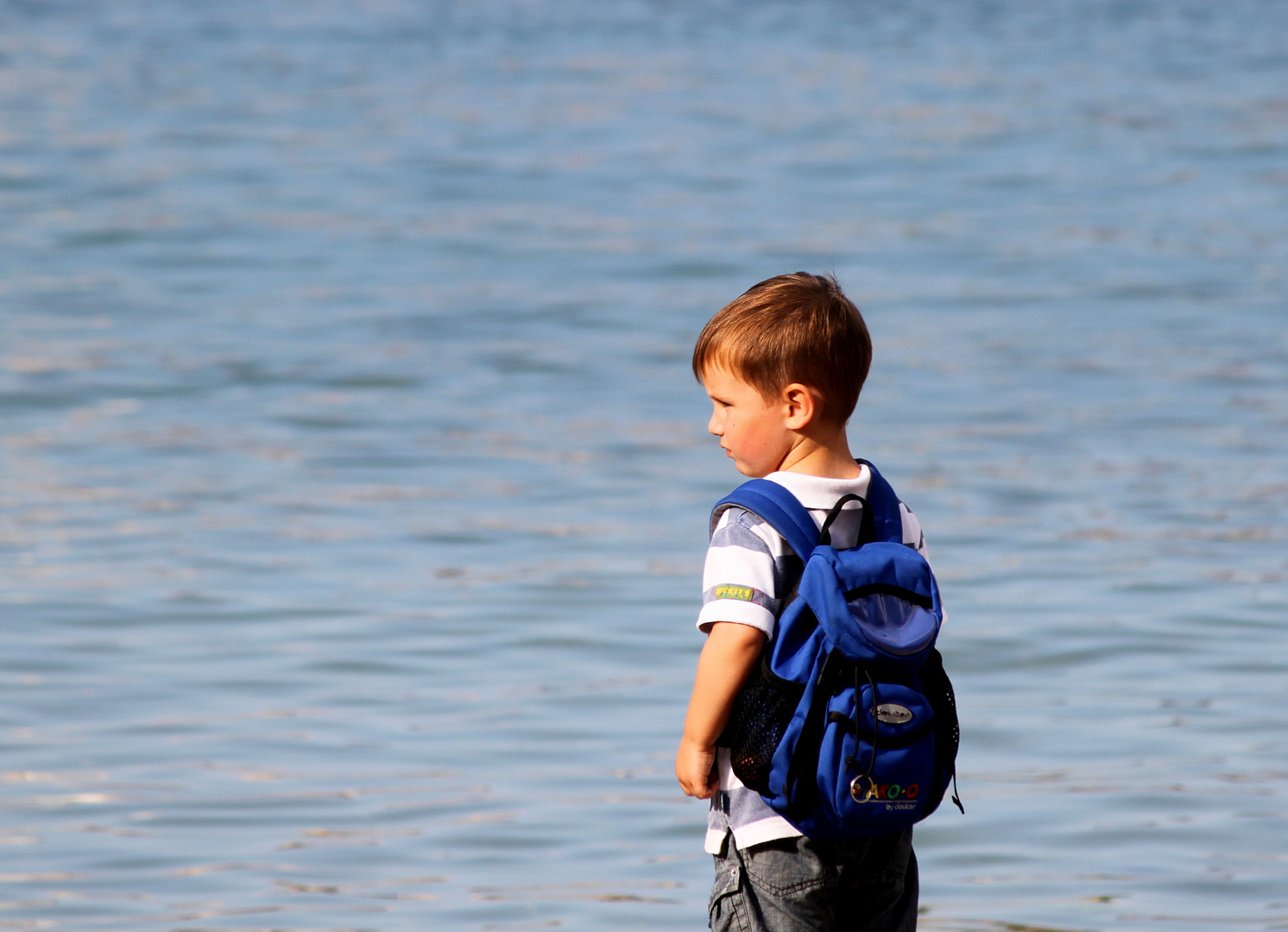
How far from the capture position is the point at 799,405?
9.11 feet

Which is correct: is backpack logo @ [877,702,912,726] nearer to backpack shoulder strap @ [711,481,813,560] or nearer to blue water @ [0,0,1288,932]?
backpack shoulder strap @ [711,481,813,560]

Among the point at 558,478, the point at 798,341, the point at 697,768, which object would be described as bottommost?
the point at 558,478

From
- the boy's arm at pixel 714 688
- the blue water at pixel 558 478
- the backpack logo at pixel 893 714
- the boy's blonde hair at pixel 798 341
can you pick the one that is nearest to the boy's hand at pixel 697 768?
the boy's arm at pixel 714 688

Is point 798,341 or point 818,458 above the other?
point 798,341

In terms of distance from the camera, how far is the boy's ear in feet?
9.07

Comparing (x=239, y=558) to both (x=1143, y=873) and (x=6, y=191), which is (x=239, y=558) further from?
(x=6, y=191)

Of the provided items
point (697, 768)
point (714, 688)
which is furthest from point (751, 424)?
point (697, 768)

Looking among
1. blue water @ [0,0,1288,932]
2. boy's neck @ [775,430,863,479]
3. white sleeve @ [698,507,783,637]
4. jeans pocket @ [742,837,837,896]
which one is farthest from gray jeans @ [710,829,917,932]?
blue water @ [0,0,1288,932]

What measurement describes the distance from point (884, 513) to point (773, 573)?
223 mm

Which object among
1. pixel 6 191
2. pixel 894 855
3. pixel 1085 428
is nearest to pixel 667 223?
pixel 6 191

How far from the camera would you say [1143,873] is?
434cm

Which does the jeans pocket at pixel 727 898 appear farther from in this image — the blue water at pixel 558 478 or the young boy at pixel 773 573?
the blue water at pixel 558 478

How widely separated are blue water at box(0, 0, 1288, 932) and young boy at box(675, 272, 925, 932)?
138 centimetres

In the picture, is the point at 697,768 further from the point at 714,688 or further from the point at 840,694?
the point at 840,694
